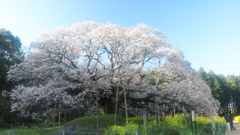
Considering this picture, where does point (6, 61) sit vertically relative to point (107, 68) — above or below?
above

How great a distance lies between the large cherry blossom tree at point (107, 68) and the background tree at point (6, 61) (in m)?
5.46

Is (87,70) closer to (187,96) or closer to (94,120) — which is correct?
(94,120)

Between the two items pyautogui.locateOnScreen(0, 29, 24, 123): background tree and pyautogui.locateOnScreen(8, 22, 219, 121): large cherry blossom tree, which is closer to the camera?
pyautogui.locateOnScreen(8, 22, 219, 121): large cherry blossom tree

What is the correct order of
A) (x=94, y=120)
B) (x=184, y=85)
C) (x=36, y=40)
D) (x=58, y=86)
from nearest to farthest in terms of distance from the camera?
(x=94, y=120), (x=184, y=85), (x=58, y=86), (x=36, y=40)

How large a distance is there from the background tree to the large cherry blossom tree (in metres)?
5.46

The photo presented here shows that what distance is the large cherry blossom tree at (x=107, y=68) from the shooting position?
12.1 metres

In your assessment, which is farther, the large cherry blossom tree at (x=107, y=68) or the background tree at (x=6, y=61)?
the background tree at (x=6, y=61)

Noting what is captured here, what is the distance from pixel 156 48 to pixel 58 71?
711cm

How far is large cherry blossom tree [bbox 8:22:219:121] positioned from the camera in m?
12.1

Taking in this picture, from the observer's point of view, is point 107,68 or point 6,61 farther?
point 6,61

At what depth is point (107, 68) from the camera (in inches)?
549

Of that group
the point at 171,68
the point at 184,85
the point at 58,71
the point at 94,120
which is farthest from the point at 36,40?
the point at 184,85

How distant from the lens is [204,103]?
37.0 ft

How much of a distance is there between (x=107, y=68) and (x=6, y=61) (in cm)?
1073
